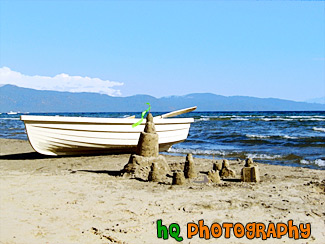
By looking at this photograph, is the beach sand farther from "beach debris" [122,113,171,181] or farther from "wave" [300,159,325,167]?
"wave" [300,159,325,167]

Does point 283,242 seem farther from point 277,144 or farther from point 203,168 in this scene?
point 277,144

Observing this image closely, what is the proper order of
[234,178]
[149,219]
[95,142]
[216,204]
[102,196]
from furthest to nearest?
1. [95,142]
2. [234,178]
3. [102,196]
4. [216,204]
5. [149,219]

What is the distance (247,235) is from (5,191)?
4213 mm

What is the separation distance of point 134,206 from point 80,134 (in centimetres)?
610

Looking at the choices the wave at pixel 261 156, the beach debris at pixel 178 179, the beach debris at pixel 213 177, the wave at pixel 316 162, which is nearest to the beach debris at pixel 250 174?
the beach debris at pixel 213 177

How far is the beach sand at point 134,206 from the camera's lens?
406cm

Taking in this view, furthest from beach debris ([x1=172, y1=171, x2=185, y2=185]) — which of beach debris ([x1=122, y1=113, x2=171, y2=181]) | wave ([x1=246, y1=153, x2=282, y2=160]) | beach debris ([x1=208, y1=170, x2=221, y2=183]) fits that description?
wave ([x1=246, y1=153, x2=282, y2=160])

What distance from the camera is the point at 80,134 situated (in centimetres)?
1080

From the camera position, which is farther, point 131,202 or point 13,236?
point 131,202

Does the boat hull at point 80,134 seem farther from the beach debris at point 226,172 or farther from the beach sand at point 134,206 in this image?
the beach debris at point 226,172

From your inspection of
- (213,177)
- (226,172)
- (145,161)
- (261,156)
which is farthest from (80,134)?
(261,156)

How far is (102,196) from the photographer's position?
5773 mm

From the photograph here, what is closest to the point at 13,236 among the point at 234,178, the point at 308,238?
the point at 308,238

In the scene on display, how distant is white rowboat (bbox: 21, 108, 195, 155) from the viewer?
10.4m
